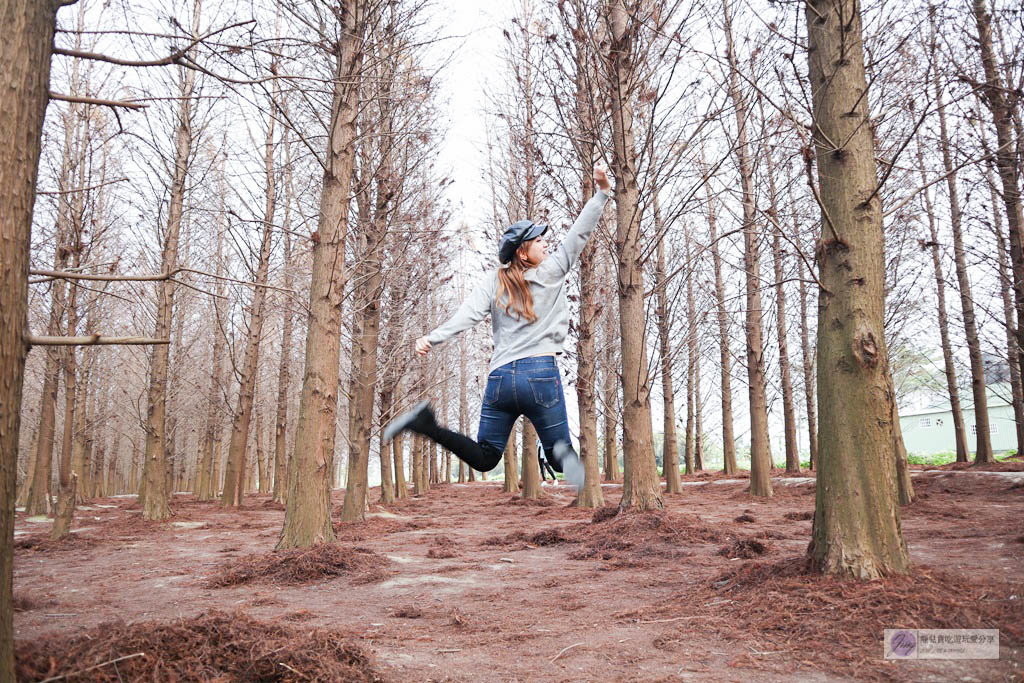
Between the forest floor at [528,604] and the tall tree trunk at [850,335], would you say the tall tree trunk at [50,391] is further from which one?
the tall tree trunk at [850,335]

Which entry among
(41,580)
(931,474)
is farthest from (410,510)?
(931,474)

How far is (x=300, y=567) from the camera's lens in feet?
23.7

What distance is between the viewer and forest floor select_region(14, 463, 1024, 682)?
3.60 metres

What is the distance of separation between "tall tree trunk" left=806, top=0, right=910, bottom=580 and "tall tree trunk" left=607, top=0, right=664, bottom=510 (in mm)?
4214

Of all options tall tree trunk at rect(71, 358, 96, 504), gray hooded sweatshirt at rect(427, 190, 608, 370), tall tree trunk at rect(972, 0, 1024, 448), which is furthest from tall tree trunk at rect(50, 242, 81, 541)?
tall tree trunk at rect(972, 0, 1024, 448)

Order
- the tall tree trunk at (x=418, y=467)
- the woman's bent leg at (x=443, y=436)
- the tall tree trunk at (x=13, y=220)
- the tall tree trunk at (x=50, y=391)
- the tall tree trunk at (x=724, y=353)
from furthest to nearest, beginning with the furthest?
1. the tall tree trunk at (x=418, y=467)
2. the tall tree trunk at (x=724, y=353)
3. the tall tree trunk at (x=50, y=391)
4. the woman's bent leg at (x=443, y=436)
5. the tall tree trunk at (x=13, y=220)

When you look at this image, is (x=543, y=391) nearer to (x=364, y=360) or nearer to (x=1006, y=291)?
(x=364, y=360)

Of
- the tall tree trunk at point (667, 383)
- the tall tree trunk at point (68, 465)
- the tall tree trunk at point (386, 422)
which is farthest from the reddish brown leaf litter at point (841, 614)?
the tall tree trunk at point (667, 383)

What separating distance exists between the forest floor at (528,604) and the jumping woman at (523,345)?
1.31 metres

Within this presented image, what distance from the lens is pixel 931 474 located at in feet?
48.1

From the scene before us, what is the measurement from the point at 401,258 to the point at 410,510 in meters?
6.30

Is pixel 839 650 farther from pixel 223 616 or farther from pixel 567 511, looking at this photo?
pixel 567 511

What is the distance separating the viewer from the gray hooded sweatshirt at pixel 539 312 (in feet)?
13.4

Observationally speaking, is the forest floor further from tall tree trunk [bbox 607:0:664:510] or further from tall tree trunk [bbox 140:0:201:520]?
tall tree trunk [bbox 140:0:201:520]
